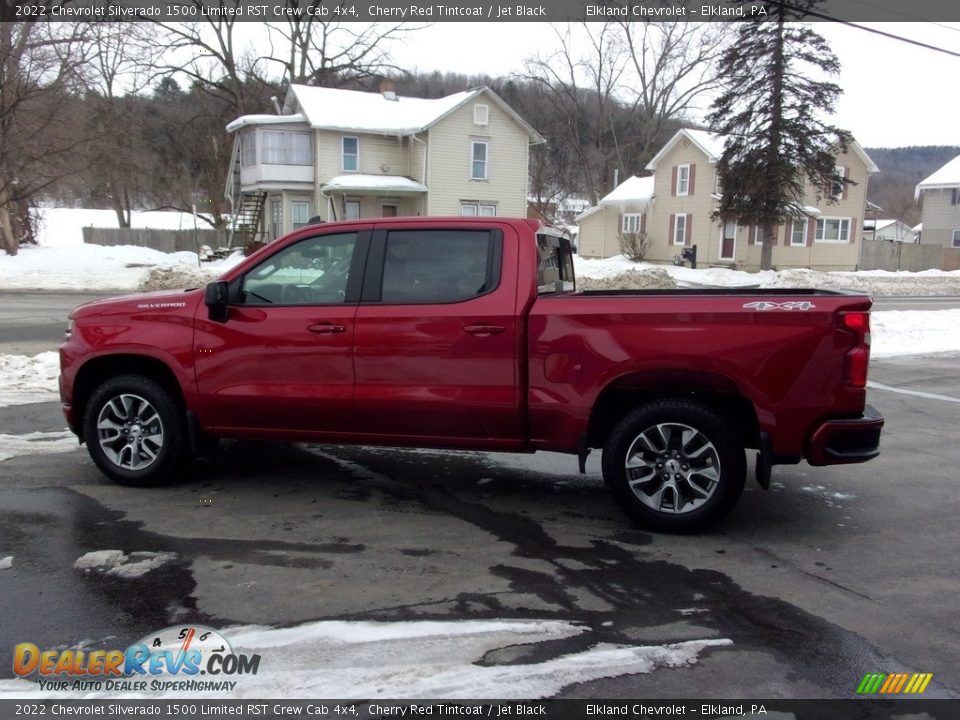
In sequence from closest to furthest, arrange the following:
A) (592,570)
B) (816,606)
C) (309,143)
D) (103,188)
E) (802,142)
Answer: (816,606) < (592,570) < (802,142) < (309,143) < (103,188)

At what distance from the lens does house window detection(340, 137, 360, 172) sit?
121 ft

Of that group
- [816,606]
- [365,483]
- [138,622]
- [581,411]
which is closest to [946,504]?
[816,606]

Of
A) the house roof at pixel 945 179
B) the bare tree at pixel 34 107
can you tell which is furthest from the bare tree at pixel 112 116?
the house roof at pixel 945 179

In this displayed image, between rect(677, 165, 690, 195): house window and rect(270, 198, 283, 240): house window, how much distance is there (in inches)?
832

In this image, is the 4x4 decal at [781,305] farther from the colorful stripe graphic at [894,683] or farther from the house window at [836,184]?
the house window at [836,184]

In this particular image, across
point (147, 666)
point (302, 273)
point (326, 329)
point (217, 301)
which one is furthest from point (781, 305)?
point (147, 666)

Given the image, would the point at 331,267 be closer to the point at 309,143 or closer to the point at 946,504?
the point at 946,504

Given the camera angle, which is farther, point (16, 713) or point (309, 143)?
point (309, 143)

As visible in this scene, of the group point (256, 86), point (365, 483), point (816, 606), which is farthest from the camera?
point (256, 86)

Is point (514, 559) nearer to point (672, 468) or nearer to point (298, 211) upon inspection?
point (672, 468)

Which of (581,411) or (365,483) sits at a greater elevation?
(581,411)

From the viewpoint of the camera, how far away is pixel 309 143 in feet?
121

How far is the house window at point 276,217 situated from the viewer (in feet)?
124

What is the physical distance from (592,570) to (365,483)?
2184 mm
